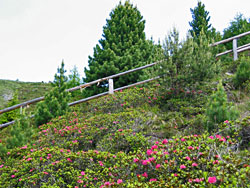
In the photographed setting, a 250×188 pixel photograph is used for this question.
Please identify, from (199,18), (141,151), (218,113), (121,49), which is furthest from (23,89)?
(218,113)

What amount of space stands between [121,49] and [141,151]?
9.25m

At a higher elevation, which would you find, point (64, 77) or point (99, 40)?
point (99, 40)

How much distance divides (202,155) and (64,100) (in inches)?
229

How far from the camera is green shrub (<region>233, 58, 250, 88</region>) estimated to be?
5676mm

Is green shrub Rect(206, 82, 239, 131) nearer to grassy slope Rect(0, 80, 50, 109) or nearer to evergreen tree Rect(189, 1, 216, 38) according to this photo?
evergreen tree Rect(189, 1, 216, 38)

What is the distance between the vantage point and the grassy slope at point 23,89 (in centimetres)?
1945

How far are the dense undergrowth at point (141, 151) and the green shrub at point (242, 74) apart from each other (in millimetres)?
835

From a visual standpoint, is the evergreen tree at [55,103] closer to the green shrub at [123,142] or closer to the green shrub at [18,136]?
the green shrub at [18,136]

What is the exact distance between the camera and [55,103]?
7.08 metres

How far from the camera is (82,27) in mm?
23578

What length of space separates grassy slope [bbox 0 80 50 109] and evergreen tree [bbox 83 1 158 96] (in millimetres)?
10216

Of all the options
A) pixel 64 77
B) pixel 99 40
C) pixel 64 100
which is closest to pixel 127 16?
pixel 99 40

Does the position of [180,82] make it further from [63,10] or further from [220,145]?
[63,10]

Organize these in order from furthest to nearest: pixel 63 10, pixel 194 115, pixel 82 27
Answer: pixel 82 27 → pixel 63 10 → pixel 194 115
